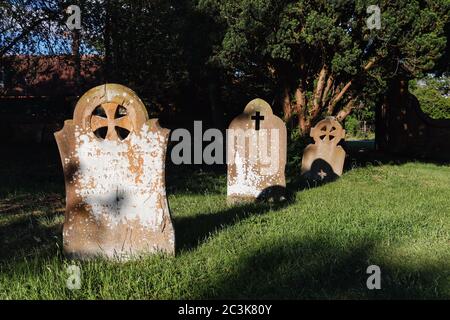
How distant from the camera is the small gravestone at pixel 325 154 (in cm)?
A: 1111

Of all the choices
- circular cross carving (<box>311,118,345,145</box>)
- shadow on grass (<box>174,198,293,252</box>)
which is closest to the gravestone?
shadow on grass (<box>174,198,293,252</box>)

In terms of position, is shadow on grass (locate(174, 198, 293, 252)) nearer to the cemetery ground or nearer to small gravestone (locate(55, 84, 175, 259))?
the cemetery ground

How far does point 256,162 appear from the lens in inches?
299

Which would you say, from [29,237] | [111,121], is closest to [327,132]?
[111,121]

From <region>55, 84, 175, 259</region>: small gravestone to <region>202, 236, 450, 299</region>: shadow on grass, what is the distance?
93 cm

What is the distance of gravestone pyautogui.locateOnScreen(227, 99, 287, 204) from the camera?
754 cm

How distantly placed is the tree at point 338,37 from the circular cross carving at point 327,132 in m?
1.46

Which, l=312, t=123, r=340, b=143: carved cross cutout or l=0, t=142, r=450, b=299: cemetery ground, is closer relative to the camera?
l=0, t=142, r=450, b=299: cemetery ground

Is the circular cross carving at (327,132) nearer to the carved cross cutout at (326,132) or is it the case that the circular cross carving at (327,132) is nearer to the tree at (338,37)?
the carved cross cutout at (326,132)

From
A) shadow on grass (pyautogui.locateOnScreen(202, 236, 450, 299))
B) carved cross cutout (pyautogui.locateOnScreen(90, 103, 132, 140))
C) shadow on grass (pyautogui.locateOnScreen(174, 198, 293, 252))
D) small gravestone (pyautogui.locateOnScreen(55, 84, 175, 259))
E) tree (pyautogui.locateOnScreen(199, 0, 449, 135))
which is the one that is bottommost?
shadow on grass (pyautogui.locateOnScreen(202, 236, 450, 299))

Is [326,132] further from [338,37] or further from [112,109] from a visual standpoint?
[112,109]

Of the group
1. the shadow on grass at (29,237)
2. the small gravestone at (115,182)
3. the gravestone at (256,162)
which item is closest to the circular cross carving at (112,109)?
the small gravestone at (115,182)

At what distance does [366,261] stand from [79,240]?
2669 mm
